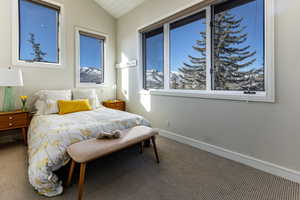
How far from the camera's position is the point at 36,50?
9.94 feet

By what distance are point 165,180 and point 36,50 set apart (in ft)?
11.3

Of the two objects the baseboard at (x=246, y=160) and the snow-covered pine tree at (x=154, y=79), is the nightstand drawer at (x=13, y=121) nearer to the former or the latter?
the snow-covered pine tree at (x=154, y=79)

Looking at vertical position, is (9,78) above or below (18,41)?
below

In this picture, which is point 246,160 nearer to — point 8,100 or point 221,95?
point 221,95

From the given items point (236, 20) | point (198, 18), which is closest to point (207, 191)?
point (236, 20)

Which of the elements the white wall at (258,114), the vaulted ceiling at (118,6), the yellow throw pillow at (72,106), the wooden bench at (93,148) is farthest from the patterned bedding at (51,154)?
the vaulted ceiling at (118,6)

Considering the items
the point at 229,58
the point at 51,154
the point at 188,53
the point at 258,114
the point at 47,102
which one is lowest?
the point at 51,154

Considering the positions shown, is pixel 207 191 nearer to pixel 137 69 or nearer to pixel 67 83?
pixel 137 69

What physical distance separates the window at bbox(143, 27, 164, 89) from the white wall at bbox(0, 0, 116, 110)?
1122 mm

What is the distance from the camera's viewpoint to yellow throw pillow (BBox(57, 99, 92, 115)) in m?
2.64

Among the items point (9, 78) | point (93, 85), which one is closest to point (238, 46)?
point (93, 85)

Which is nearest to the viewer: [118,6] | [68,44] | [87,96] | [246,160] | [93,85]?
[246,160]

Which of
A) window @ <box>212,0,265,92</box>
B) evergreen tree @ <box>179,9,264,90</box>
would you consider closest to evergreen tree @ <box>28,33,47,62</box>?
evergreen tree @ <box>179,9,264,90</box>

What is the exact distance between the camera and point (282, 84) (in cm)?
165
